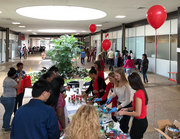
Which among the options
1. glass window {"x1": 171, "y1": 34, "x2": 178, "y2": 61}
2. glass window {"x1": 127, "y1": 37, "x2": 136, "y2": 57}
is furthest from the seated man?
glass window {"x1": 127, "y1": 37, "x2": 136, "y2": 57}

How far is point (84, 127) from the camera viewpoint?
160 cm

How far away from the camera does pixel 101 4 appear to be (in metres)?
8.50

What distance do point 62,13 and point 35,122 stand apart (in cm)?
1235

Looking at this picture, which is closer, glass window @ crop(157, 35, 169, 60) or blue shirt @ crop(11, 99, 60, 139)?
blue shirt @ crop(11, 99, 60, 139)

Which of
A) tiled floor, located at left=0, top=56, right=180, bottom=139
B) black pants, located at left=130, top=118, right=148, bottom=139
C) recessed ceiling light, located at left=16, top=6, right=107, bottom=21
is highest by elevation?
recessed ceiling light, located at left=16, top=6, right=107, bottom=21

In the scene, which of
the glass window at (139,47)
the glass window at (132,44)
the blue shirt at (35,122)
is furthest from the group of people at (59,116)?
the glass window at (132,44)

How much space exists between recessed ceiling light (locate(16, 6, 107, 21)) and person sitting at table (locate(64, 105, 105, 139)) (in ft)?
35.9

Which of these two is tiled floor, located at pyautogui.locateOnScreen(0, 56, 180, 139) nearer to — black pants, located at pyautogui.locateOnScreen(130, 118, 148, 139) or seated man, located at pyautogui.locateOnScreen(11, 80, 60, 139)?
black pants, located at pyautogui.locateOnScreen(130, 118, 148, 139)

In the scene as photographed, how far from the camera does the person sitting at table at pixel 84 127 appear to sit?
1.59 meters

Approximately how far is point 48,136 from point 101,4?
741cm

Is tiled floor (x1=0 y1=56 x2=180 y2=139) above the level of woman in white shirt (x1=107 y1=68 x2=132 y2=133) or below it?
below

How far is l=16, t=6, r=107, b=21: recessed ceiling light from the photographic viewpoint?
12102 mm

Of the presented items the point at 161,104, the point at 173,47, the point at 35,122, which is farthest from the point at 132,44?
the point at 35,122

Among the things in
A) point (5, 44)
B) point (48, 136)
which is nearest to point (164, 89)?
point (48, 136)
